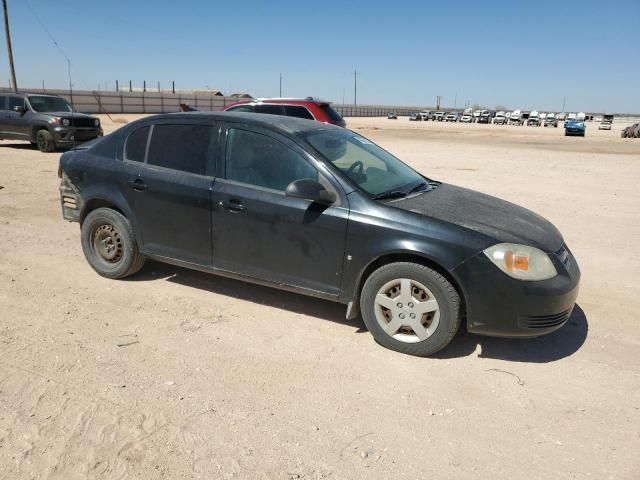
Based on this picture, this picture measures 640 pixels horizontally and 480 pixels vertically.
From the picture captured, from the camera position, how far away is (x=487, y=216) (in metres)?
4.08

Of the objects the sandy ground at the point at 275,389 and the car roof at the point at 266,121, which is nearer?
the sandy ground at the point at 275,389

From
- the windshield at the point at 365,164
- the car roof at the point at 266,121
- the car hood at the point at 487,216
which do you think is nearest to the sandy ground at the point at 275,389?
the car hood at the point at 487,216

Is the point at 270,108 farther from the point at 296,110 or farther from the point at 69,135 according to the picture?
the point at 69,135

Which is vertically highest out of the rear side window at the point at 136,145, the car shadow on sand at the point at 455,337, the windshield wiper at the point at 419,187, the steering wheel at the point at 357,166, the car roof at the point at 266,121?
the car roof at the point at 266,121

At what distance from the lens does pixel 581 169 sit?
1566cm

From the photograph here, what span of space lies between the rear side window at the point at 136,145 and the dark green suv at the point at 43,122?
1212cm

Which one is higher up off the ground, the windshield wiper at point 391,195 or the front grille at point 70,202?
the windshield wiper at point 391,195

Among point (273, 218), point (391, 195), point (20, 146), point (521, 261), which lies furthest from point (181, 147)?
point (20, 146)

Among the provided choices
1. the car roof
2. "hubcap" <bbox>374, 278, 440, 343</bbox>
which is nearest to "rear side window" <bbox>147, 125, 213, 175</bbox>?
the car roof

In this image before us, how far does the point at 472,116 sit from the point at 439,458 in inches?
3588

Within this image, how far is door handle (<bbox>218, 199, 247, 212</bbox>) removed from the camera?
4260mm

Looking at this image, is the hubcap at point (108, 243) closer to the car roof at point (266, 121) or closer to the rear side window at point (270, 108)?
the car roof at point (266, 121)

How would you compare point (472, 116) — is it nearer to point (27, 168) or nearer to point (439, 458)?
point (27, 168)

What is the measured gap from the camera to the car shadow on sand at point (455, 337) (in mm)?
3959
